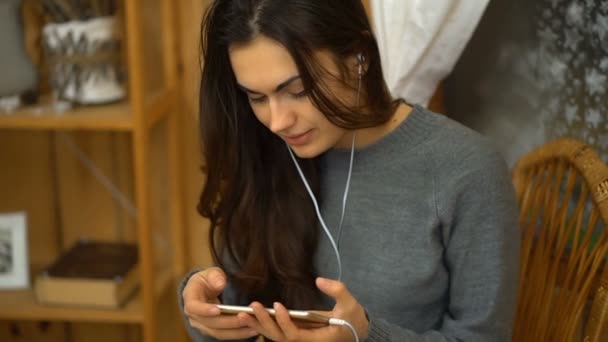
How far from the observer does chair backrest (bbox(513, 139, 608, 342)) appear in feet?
3.80

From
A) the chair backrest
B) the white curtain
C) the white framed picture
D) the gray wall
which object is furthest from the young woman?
the white framed picture

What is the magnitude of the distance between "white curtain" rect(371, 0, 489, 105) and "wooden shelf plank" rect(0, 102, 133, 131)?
58 cm

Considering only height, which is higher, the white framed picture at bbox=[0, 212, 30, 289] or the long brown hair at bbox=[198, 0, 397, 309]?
the long brown hair at bbox=[198, 0, 397, 309]

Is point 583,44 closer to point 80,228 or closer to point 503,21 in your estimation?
point 503,21

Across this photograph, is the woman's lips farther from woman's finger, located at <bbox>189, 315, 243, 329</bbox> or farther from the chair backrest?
the chair backrest

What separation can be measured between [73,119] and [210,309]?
2.65ft

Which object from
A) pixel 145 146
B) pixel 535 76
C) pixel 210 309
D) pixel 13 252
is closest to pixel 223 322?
pixel 210 309

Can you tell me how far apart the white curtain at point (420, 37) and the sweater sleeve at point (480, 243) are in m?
0.35

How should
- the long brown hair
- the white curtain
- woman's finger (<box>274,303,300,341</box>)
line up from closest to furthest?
woman's finger (<box>274,303,300,341</box>) → the long brown hair → the white curtain

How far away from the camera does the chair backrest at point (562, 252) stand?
45.6 inches

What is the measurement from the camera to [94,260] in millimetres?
1938

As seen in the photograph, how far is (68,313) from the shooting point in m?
1.84

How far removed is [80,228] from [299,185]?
3.20 ft

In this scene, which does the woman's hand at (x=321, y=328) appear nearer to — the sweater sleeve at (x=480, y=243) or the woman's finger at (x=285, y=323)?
the woman's finger at (x=285, y=323)
